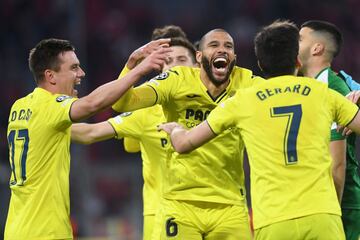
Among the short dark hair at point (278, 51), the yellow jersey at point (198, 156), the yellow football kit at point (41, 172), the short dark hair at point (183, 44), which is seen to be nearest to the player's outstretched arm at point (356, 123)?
the short dark hair at point (278, 51)

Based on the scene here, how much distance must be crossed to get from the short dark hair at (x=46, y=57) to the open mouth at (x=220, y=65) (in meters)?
1.16

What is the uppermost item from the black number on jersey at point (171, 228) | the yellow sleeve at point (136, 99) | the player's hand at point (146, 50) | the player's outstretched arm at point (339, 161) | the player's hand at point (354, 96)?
the player's hand at point (146, 50)

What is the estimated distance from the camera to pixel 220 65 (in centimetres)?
657

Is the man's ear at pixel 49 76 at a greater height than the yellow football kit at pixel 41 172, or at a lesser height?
greater

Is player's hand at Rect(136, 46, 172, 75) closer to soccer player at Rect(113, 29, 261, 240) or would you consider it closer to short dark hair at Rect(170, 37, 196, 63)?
soccer player at Rect(113, 29, 261, 240)

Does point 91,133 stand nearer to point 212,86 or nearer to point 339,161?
point 212,86

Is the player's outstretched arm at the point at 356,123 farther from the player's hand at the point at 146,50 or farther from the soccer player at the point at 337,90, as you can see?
the player's hand at the point at 146,50

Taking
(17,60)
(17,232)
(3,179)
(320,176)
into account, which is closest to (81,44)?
(17,60)

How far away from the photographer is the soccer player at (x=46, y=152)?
600 cm

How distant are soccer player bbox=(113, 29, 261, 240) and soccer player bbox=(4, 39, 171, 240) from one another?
321 mm

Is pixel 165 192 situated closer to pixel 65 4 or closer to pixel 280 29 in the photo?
pixel 280 29

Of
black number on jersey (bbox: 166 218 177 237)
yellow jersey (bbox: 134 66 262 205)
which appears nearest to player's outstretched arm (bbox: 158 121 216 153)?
yellow jersey (bbox: 134 66 262 205)

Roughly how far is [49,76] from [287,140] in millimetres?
2157

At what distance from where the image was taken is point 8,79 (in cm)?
1636
